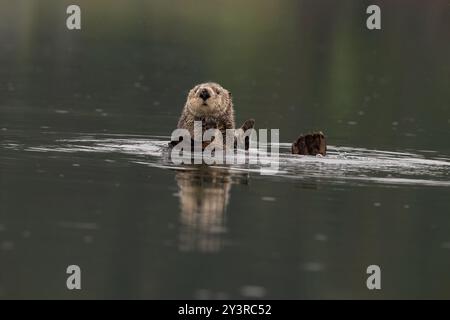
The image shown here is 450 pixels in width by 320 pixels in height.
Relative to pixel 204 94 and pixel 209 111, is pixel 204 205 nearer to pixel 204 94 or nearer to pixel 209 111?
pixel 204 94

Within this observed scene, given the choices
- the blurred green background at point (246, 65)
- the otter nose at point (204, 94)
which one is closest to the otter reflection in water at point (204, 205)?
the otter nose at point (204, 94)

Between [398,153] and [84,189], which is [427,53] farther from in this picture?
[84,189]

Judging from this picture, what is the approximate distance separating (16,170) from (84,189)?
1.54 m

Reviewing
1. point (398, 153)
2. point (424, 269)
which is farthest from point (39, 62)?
point (424, 269)

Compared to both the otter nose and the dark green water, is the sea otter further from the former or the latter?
the dark green water

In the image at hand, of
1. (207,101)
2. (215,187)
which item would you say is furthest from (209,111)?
(215,187)

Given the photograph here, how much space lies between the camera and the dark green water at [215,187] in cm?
1124

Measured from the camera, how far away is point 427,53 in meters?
41.1

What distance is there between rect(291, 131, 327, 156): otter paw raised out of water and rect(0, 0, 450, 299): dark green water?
23 cm

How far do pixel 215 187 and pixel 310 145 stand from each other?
107 inches

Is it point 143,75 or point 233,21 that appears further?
point 233,21

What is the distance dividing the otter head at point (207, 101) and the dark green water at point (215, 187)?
0.82 metres

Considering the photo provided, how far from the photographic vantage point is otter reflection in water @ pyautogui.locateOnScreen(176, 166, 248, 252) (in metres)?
12.2

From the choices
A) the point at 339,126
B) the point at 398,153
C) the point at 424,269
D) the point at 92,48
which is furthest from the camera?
the point at 92,48
